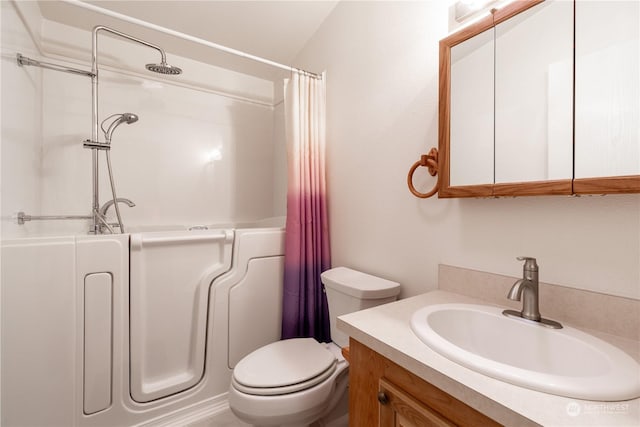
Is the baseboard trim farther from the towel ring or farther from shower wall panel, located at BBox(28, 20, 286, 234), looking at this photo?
the towel ring

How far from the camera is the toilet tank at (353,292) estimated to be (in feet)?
4.15

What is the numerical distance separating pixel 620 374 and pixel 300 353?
3.64 ft

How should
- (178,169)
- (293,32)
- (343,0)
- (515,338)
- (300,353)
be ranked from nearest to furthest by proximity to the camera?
(515,338) < (300,353) < (343,0) < (293,32) < (178,169)

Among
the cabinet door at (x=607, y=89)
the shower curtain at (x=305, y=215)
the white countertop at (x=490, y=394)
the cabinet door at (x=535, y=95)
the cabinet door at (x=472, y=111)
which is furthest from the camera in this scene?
the shower curtain at (x=305, y=215)

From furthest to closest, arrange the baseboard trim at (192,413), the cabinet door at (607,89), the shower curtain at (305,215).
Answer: the shower curtain at (305,215), the baseboard trim at (192,413), the cabinet door at (607,89)

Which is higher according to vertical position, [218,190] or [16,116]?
[16,116]

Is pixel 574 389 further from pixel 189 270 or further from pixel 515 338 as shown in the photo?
pixel 189 270

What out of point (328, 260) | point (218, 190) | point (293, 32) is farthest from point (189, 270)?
point (293, 32)

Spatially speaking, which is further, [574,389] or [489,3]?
[489,3]

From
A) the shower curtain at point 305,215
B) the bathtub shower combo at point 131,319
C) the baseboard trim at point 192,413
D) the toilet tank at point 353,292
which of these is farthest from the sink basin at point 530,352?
the baseboard trim at point 192,413

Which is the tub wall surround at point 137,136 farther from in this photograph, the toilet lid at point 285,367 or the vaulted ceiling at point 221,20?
the toilet lid at point 285,367

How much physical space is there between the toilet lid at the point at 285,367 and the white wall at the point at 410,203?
506 mm

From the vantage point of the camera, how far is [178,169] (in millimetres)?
2381

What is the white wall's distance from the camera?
2.62ft
